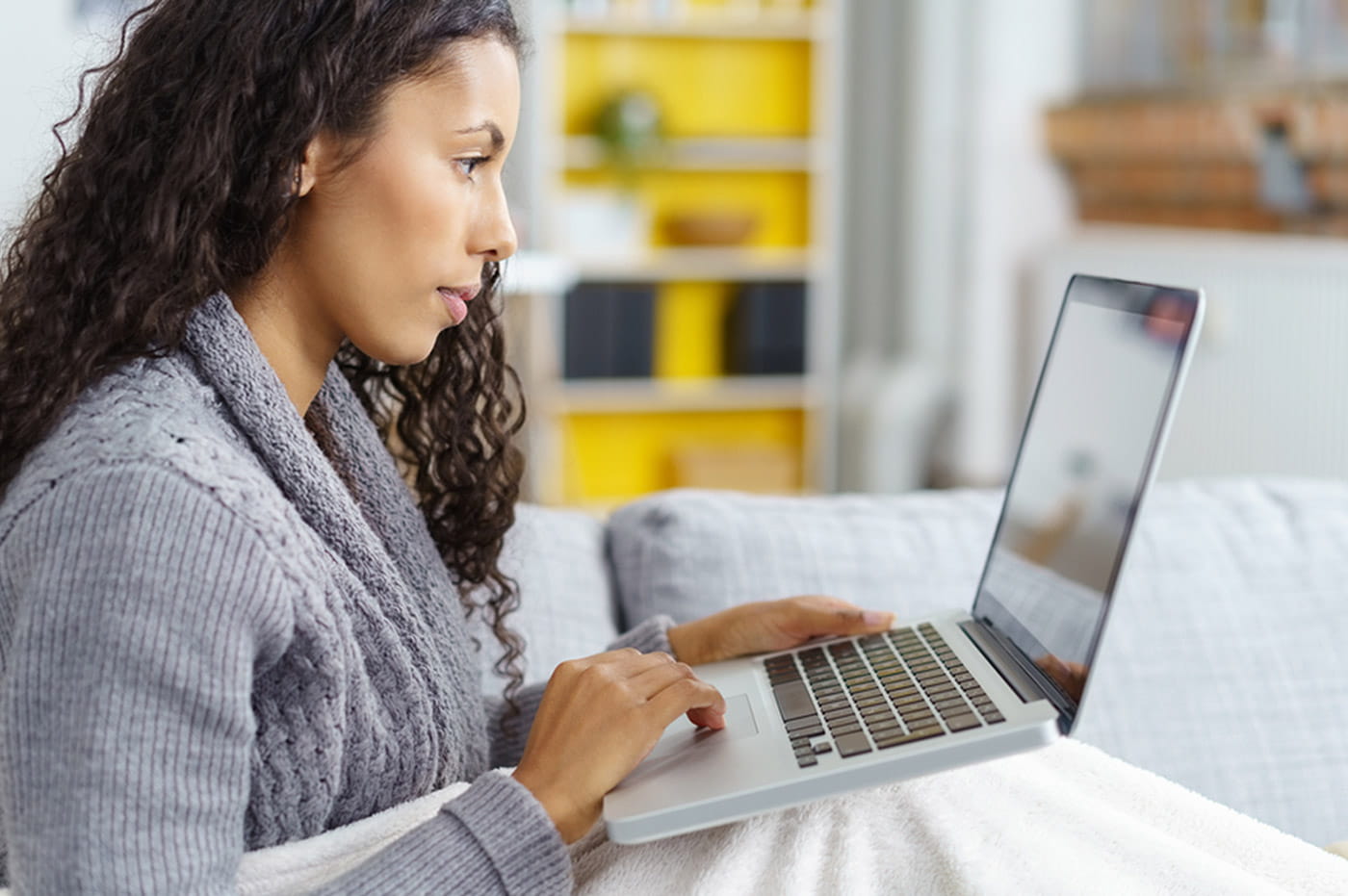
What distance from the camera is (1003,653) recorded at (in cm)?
101

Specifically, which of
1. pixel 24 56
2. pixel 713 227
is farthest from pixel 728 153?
pixel 24 56

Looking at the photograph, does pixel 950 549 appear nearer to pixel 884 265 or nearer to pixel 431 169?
pixel 431 169

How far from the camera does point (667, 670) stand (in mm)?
907

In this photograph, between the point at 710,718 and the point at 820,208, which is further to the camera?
the point at 820,208

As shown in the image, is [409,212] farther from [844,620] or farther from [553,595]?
[553,595]

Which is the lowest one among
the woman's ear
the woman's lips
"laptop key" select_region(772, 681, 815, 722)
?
"laptop key" select_region(772, 681, 815, 722)

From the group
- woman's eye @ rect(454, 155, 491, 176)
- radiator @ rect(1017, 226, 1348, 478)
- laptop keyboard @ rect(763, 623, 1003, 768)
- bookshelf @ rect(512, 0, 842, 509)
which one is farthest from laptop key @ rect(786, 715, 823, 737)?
bookshelf @ rect(512, 0, 842, 509)

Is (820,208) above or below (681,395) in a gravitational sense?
above

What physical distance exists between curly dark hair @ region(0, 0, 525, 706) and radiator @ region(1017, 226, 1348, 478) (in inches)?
101

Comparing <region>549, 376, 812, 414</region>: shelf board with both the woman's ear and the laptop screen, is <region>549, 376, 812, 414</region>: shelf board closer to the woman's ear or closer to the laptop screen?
the laptop screen

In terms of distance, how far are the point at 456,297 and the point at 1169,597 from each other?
0.82m

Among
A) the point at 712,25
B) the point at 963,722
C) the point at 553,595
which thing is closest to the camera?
the point at 963,722

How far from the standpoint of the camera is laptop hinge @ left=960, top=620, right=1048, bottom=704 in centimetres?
88

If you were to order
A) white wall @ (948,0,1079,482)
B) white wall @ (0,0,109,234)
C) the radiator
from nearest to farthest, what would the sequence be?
the radiator → white wall @ (0,0,109,234) → white wall @ (948,0,1079,482)
